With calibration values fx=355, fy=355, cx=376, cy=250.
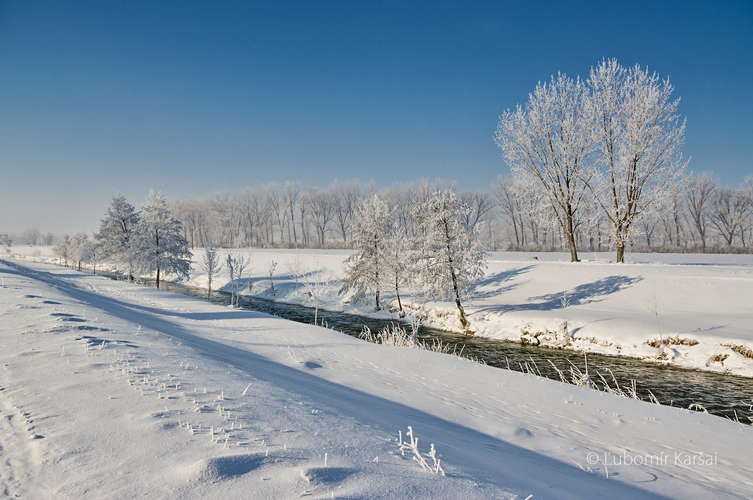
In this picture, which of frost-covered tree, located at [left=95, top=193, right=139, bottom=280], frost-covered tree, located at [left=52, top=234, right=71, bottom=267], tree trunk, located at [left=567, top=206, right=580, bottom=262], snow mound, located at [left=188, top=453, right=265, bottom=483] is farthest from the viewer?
frost-covered tree, located at [left=52, top=234, right=71, bottom=267]

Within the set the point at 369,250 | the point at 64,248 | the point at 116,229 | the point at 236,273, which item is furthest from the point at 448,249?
the point at 64,248

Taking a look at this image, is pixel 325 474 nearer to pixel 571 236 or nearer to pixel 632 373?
pixel 632 373

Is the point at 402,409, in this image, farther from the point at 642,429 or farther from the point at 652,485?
the point at 642,429

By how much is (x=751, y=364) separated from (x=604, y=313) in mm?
5369

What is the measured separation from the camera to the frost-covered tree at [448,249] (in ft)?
57.5

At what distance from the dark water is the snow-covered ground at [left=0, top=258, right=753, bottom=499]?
174 inches

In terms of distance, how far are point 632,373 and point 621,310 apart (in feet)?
18.9

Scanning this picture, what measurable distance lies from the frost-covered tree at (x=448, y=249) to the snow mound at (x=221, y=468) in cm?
1573

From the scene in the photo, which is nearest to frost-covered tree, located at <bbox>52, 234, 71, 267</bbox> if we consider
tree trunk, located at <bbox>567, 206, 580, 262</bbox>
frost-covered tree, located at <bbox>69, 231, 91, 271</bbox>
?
frost-covered tree, located at <bbox>69, 231, 91, 271</bbox>

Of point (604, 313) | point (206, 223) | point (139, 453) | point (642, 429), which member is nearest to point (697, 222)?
point (604, 313)

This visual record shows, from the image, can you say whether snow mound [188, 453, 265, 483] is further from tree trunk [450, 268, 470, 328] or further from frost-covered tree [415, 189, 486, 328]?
tree trunk [450, 268, 470, 328]

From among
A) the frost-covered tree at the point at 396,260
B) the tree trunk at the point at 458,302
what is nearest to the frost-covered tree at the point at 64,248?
→ the frost-covered tree at the point at 396,260

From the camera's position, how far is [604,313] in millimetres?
16453

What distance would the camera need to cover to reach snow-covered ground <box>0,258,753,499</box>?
2145 mm
